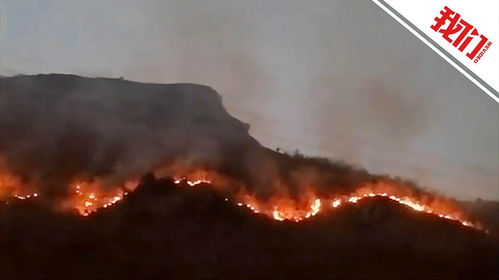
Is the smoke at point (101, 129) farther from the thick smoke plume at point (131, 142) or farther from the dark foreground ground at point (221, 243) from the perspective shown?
the dark foreground ground at point (221, 243)

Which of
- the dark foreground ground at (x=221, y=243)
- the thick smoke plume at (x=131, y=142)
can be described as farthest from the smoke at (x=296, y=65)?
the dark foreground ground at (x=221, y=243)

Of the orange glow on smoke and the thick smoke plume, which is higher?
the thick smoke plume

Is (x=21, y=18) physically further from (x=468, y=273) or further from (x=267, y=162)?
(x=468, y=273)

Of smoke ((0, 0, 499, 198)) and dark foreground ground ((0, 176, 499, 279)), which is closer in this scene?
dark foreground ground ((0, 176, 499, 279))

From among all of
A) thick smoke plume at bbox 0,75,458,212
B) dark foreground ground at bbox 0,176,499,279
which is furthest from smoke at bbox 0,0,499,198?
dark foreground ground at bbox 0,176,499,279

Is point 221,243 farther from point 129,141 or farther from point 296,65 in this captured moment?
point 296,65

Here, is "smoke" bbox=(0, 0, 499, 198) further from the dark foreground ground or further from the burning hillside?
the dark foreground ground
